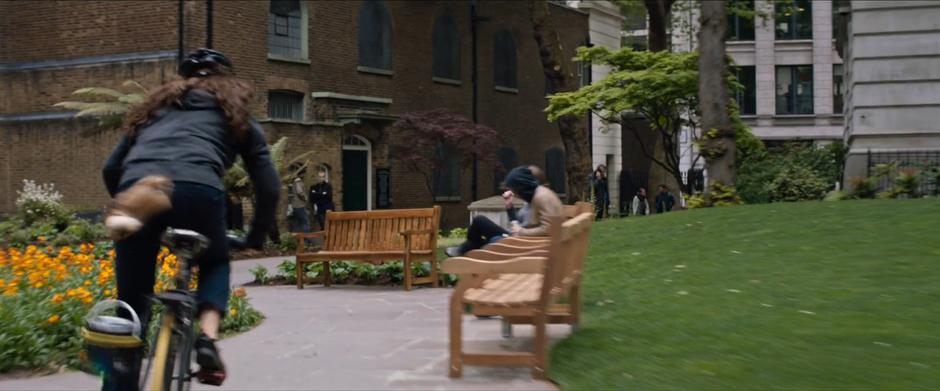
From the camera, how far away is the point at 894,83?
2134 cm

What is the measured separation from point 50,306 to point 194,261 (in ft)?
13.4

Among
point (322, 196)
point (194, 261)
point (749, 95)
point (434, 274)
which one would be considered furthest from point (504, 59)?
point (194, 261)

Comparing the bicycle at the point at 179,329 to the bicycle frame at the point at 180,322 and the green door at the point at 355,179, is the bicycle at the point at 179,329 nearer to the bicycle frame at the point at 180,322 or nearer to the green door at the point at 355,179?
the bicycle frame at the point at 180,322

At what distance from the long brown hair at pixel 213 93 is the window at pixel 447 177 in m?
29.1

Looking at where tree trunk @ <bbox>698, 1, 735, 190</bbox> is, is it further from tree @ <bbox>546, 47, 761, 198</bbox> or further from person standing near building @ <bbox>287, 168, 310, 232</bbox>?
person standing near building @ <bbox>287, 168, 310, 232</bbox>

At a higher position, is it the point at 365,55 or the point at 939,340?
the point at 365,55

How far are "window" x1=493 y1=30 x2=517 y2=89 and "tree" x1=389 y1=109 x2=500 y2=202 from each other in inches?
277

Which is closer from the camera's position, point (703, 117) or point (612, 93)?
point (703, 117)

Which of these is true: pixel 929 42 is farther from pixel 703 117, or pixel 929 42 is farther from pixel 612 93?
pixel 612 93

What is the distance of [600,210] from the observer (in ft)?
103

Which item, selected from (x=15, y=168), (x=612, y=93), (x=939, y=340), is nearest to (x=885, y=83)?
(x=612, y=93)

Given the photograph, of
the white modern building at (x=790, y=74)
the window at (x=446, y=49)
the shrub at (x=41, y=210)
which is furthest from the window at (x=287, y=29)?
the white modern building at (x=790, y=74)

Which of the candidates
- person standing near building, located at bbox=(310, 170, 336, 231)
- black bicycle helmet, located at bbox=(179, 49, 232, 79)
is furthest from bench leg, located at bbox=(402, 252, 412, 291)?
person standing near building, located at bbox=(310, 170, 336, 231)

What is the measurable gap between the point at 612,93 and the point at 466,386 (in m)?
17.1
